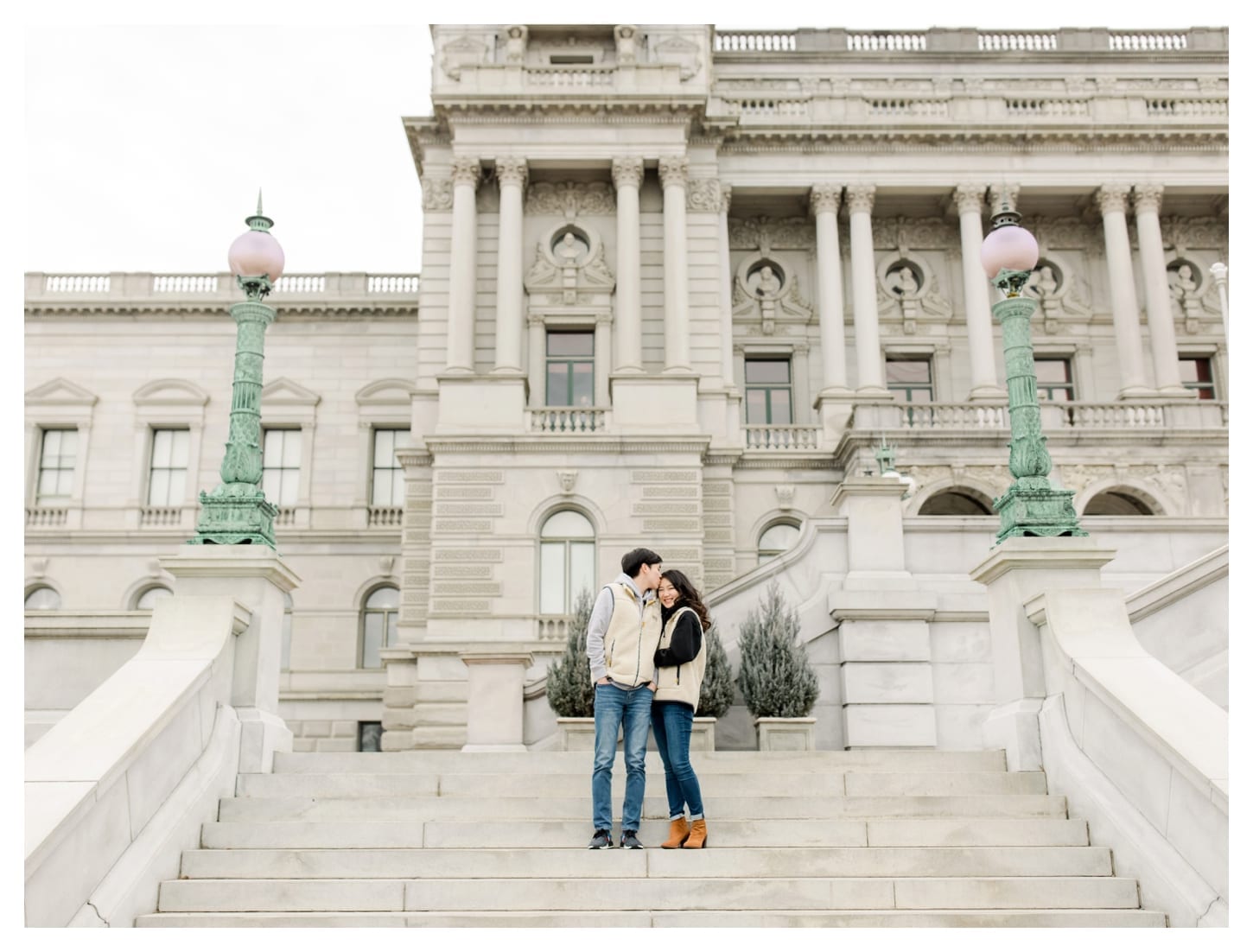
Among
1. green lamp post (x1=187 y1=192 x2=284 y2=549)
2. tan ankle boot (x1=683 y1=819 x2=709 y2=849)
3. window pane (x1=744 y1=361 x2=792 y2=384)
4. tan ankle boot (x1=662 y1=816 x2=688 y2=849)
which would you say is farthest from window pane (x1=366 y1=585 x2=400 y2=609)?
tan ankle boot (x1=683 y1=819 x2=709 y2=849)

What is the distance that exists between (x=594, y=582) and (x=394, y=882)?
58.0 feet

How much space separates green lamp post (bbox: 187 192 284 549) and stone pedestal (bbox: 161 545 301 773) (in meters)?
0.18

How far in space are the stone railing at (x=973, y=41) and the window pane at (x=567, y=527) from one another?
17320 mm

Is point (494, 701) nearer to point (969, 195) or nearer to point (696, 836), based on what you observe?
point (696, 836)

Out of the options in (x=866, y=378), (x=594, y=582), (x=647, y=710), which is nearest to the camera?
(x=647, y=710)

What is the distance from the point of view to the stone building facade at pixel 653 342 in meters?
26.7

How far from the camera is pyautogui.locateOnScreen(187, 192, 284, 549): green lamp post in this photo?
10430mm

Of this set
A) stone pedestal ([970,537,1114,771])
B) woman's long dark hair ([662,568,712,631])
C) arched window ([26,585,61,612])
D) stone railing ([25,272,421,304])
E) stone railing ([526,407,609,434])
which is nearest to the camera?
woman's long dark hair ([662,568,712,631])

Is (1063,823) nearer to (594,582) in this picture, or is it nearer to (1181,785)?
(1181,785)

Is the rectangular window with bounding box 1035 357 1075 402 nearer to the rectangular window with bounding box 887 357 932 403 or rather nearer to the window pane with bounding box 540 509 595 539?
the rectangular window with bounding box 887 357 932 403

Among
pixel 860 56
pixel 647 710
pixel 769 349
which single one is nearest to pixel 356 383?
pixel 769 349

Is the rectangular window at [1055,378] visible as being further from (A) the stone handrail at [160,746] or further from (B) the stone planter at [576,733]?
(A) the stone handrail at [160,746]

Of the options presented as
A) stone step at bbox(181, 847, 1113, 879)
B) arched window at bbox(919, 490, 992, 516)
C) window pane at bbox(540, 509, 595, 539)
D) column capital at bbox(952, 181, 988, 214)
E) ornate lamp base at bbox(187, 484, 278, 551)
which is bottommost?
stone step at bbox(181, 847, 1113, 879)

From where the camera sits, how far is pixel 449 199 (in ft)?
103
